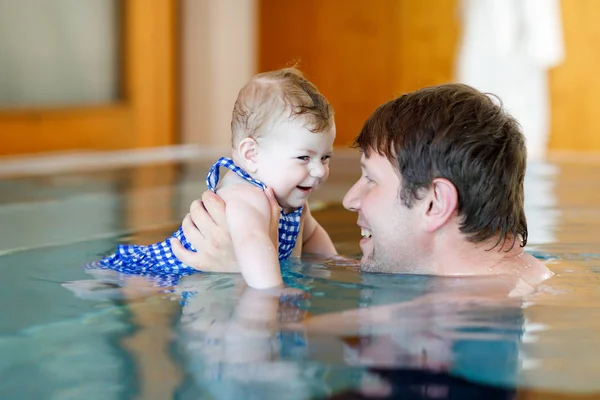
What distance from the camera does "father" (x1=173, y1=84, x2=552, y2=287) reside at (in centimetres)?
203

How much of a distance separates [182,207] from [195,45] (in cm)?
354

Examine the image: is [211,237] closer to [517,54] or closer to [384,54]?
[517,54]

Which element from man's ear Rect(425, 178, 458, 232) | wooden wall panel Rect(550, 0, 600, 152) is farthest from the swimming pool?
wooden wall panel Rect(550, 0, 600, 152)

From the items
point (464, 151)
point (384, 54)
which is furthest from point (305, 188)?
point (384, 54)

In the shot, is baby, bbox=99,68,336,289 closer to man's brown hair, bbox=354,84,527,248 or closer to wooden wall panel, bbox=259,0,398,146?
man's brown hair, bbox=354,84,527,248

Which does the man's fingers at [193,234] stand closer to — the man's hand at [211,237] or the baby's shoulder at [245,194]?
the man's hand at [211,237]

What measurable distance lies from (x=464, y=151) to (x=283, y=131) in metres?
0.43

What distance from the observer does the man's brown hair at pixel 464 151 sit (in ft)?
6.64

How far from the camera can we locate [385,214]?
6.89 feet

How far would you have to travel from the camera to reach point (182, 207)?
3.67 meters

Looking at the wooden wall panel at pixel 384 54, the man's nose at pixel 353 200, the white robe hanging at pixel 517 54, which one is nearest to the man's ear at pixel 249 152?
the man's nose at pixel 353 200

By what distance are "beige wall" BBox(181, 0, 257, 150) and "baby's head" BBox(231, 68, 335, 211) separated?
4850mm

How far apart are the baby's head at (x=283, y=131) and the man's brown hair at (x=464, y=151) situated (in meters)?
0.16

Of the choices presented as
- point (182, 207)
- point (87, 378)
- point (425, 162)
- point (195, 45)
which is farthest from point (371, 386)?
point (195, 45)
